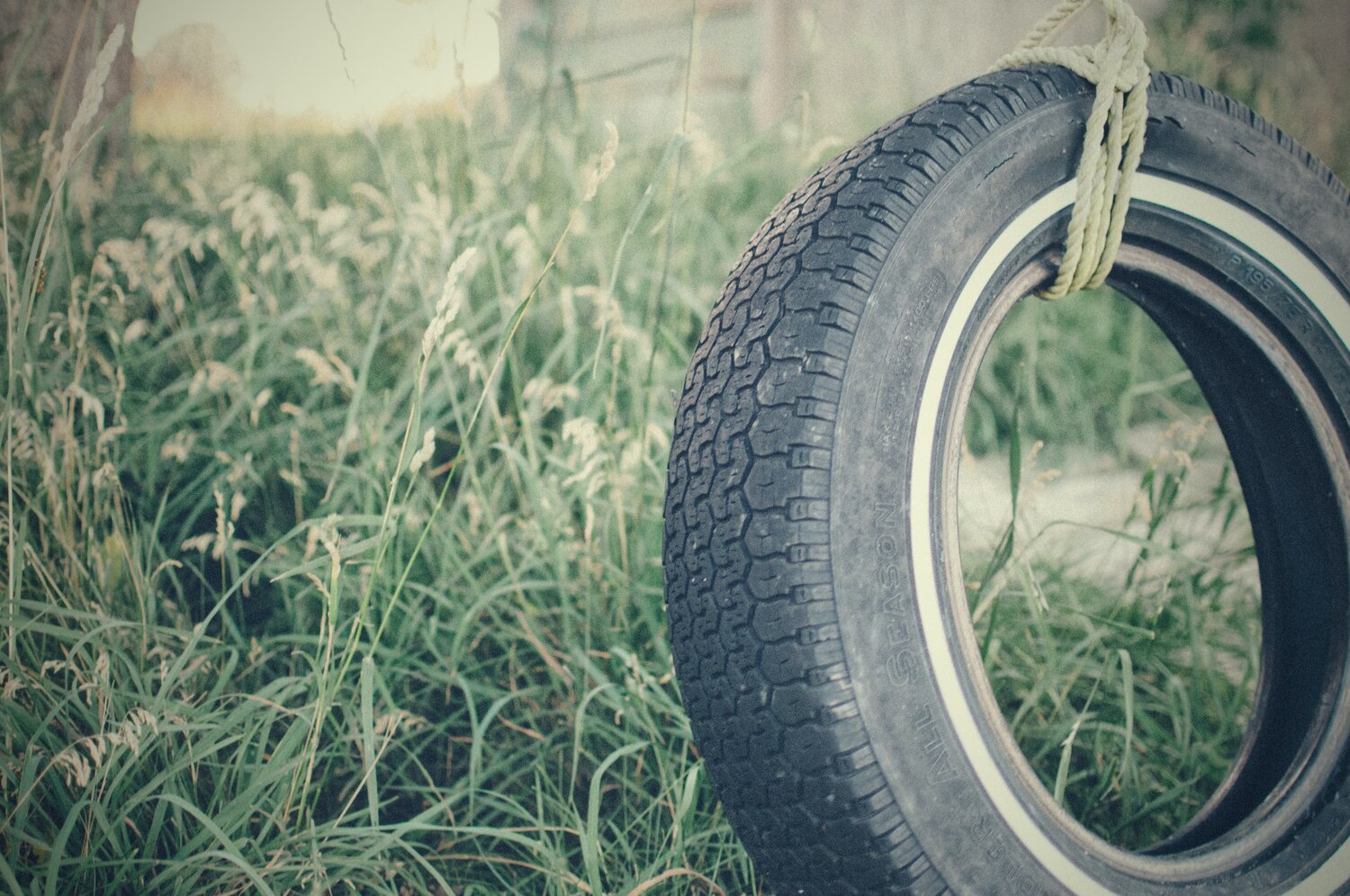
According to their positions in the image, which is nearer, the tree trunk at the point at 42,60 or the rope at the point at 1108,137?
the rope at the point at 1108,137

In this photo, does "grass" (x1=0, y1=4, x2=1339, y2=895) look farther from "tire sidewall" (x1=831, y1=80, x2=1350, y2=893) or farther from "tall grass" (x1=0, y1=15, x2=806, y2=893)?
"tire sidewall" (x1=831, y1=80, x2=1350, y2=893)

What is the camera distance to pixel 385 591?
1.30 metres

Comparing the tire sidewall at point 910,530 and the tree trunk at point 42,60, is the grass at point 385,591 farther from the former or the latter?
the tire sidewall at point 910,530

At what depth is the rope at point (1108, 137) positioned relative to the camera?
0.99m

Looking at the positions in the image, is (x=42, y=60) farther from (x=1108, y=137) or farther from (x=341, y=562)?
(x=1108, y=137)

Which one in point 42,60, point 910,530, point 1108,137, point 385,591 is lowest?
point 385,591

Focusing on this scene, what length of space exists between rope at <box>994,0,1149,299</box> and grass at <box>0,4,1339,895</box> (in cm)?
28

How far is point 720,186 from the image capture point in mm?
2744

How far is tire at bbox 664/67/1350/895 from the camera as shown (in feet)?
2.71

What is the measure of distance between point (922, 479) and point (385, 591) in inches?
31.4

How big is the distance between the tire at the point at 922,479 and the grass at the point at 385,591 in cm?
21

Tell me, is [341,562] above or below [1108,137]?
below

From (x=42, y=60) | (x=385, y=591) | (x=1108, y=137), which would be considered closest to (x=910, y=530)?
(x=1108, y=137)

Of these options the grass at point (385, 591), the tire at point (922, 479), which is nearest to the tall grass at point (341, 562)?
the grass at point (385, 591)
